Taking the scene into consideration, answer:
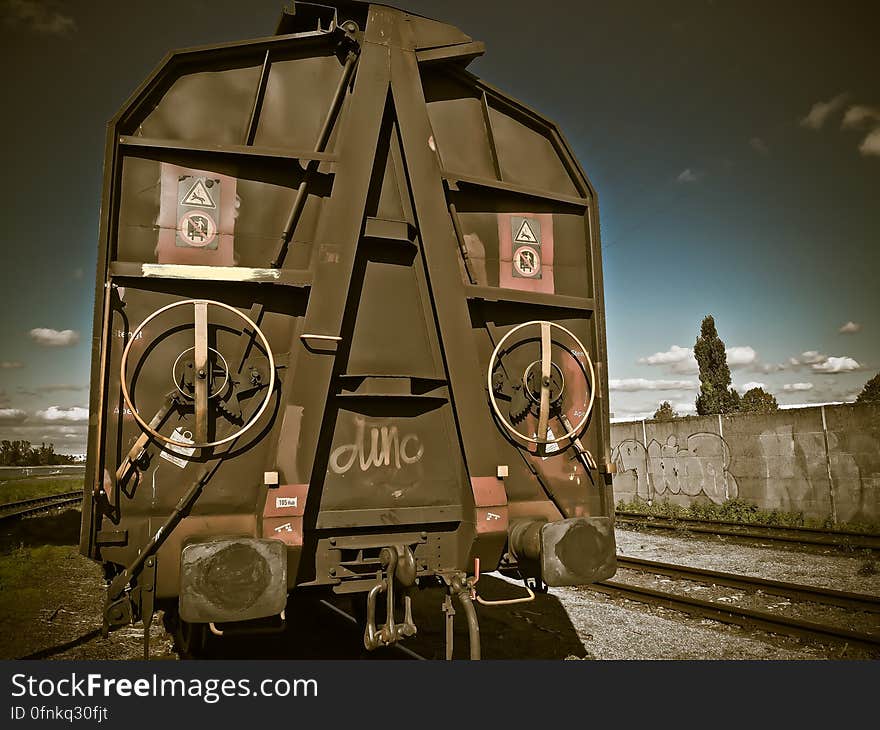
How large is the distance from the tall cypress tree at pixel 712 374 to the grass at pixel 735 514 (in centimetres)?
2283

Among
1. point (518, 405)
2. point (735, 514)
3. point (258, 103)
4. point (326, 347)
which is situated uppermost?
point (258, 103)

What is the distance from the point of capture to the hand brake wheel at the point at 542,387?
3.82 meters

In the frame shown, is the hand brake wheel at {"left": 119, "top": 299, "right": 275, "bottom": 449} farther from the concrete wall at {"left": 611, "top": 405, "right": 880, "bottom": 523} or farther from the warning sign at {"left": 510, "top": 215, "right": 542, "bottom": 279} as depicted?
the concrete wall at {"left": 611, "top": 405, "right": 880, "bottom": 523}

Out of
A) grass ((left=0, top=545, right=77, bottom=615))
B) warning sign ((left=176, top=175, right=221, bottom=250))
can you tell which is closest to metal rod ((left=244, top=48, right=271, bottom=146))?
warning sign ((left=176, top=175, right=221, bottom=250))

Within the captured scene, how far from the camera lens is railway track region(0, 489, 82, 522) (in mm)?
16391

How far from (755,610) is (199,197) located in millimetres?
6721

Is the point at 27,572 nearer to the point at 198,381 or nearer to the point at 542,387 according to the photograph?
the point at 198,381

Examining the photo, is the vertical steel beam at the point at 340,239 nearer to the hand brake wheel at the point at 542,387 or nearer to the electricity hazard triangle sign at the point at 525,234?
the hand brake wheel at the point at 542,387

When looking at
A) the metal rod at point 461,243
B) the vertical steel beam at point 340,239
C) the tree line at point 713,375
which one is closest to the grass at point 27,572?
the vertical steel beam at point 340,239

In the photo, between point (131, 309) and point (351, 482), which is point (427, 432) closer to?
point (351, 482)

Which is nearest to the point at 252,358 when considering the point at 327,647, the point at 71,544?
the point at 327,647

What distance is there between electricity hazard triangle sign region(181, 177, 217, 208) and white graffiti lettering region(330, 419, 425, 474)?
1.51 m

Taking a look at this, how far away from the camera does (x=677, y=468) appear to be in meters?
15.5

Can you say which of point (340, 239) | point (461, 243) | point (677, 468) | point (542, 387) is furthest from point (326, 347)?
point (677, 468)
